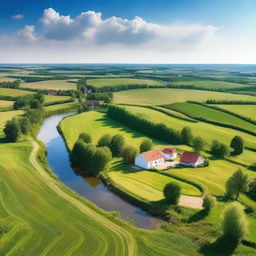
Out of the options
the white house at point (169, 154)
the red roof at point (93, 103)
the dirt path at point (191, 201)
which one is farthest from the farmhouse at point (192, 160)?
the red roof at point (93, 103)

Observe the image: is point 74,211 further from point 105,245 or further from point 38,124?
point 38,124

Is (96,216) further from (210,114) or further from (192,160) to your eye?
(210,114)

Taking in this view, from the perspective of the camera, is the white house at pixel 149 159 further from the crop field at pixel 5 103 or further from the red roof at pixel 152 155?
the crop field at pixel 5 103

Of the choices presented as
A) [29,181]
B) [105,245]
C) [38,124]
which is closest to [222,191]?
[105,245]

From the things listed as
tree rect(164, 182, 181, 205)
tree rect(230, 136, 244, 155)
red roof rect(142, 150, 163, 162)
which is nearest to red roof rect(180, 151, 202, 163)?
red roof rect(142, 150, 163, 162)

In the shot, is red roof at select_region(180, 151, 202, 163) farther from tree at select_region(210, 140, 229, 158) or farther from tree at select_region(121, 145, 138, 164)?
tree at select_region(121, 145, 138, 164)

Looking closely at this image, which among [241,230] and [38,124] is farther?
[38,124]
